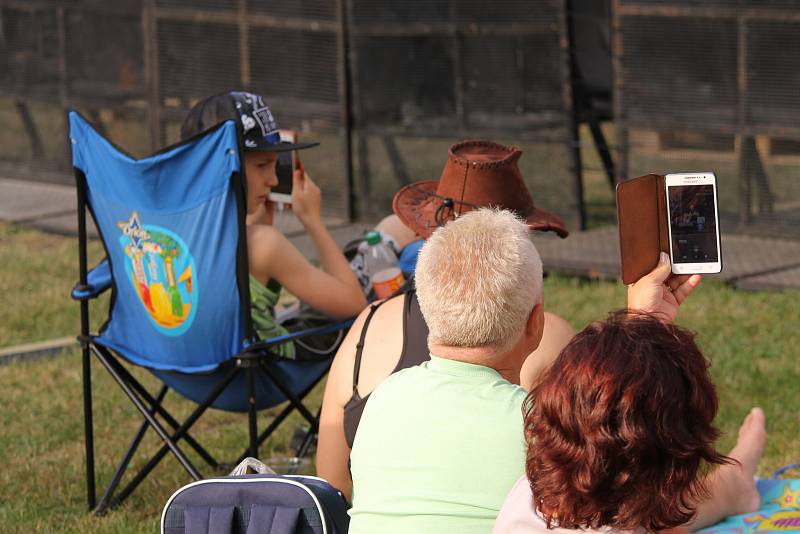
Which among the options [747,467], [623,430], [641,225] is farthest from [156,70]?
[623,430]

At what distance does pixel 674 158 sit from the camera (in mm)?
8148

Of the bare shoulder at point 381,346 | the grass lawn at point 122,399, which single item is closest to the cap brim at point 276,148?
the bare shoulder at point 381,346

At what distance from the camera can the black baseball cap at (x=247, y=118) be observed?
4258 mm

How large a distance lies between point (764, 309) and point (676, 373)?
4.87m

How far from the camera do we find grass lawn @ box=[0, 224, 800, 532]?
4.65m

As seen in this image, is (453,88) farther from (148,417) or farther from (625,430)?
(625,430)

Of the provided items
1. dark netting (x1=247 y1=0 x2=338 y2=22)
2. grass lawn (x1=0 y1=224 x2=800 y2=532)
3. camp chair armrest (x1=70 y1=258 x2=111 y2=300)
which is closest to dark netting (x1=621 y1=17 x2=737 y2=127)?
grass lawn (x1=0 y1=224 x2=800 y2=532)

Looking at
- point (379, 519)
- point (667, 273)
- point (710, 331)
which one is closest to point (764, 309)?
point (710, 331)

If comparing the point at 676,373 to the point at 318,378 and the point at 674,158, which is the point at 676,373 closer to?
the point at 318,378

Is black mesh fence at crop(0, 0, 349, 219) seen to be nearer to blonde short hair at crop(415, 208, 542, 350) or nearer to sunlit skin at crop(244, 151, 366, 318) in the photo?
sunlit skin at crop(244, 151, 366, 318)

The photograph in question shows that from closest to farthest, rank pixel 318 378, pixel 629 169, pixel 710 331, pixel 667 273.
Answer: pixel 667 273, pixel 318 378, pixel 710 331, pixel 629 169

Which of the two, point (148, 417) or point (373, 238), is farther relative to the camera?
point (373, 238)

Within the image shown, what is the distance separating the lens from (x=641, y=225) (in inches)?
115

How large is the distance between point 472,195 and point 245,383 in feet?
3.88
